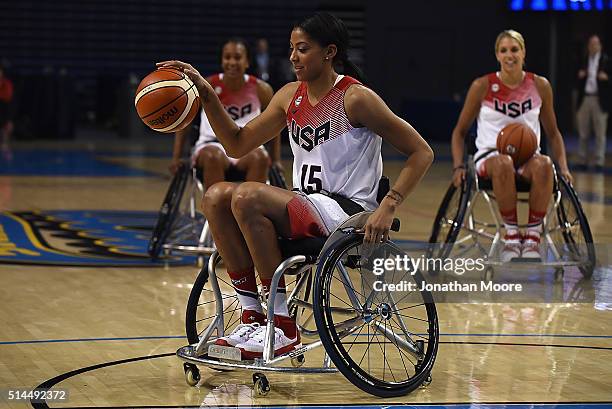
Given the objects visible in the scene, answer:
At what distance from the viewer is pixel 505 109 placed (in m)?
6.85

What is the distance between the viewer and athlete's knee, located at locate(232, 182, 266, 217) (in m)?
3.97

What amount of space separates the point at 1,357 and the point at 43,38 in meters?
18.1

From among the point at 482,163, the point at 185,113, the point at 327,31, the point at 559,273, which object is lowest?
the point at 559,273

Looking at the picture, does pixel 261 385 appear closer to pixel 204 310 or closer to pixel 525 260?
pixel 204 310

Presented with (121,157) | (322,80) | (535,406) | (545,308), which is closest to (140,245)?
(545,308)

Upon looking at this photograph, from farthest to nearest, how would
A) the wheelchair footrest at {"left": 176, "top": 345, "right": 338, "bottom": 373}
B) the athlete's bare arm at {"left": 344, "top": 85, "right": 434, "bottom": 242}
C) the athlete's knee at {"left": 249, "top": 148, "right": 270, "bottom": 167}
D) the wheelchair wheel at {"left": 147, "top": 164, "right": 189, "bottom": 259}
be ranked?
the wheelchair wheel at {"left": 147, "top": 164, "right": 189, "bottom": 259}, the athlete's knee at {"left": 249, "top": 148, "right": 270, "bottom": 167}, the athlete's bare arm at {"left": 344, "top": 85, "right": 434, "bottom": 242}, the wheelchair footrest at {"left": 176, "top": 345, "right": 338, "bottom": 373}

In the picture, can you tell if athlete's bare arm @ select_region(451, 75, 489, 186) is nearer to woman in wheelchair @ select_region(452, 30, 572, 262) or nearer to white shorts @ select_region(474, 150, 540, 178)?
woman in wheelchair @ select_region(452, 30, 572, 262)

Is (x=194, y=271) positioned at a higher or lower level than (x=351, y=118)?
lower

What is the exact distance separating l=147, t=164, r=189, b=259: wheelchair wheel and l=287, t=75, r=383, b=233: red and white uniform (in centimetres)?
298

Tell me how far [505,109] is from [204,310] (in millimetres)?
2388

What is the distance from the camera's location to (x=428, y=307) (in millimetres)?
4148

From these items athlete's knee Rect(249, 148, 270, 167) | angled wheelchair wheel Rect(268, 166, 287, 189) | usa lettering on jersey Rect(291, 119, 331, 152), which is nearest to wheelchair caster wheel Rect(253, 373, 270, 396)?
usa lettering on jersey Rect(291, 119, 331, 152)

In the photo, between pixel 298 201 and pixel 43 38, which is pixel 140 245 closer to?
pixel 298 201

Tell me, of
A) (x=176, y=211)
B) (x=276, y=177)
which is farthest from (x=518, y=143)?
(x=176, y=211)
